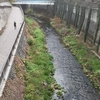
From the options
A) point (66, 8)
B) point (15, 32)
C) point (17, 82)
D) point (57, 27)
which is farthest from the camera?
point (66, 8)

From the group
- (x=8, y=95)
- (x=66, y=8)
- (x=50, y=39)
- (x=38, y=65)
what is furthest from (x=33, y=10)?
(x=8, y=95)

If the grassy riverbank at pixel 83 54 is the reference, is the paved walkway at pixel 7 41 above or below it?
above

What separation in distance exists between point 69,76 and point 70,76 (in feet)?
0.40

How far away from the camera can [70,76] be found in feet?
96.0

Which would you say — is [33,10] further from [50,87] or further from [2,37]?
[50,87]

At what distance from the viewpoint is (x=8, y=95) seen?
1912cm

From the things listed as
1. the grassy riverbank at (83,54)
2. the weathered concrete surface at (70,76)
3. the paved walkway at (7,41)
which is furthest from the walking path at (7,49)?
the grassy riverbank at (83,54)

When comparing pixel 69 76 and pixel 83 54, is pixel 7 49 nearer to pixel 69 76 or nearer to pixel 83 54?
pixel 69 76

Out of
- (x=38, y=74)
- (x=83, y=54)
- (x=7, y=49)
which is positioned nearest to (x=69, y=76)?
(x=38, y=74)

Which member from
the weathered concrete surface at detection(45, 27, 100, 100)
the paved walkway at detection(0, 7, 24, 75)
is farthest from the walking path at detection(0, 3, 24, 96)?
the weathered concrete surface at detection(45, 27, 100, 100)

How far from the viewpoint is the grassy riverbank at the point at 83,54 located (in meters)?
28.6

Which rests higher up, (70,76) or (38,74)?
(38,74)

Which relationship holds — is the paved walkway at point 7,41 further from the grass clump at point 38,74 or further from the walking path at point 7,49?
the grass clump at point 38,74

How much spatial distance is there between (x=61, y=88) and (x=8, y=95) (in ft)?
26.6
